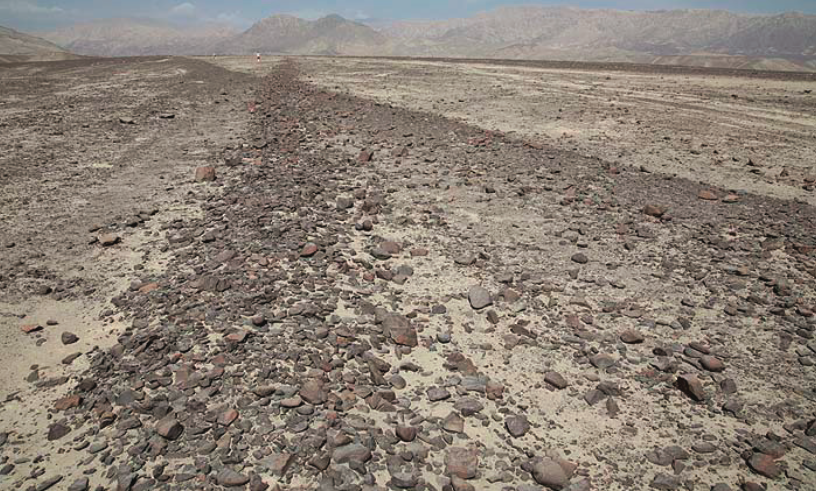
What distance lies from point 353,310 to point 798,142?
13593mm

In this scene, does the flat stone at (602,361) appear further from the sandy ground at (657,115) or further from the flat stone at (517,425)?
the sandy ground at (657,115)

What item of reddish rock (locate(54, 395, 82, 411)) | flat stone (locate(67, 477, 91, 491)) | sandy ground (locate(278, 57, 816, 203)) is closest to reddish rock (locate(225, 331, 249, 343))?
reddish rock (locate(54, 395, 82, 411))

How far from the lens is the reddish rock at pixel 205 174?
8.06 meters

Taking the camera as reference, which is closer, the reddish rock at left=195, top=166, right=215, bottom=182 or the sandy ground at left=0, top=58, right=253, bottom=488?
the sandy ground at left=0, top=58, right=253, bottom=488

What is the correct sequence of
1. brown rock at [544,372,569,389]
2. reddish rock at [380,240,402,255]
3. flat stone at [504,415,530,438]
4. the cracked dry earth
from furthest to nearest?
reddish rock at [380,240,402,255]
brown rock at [544,372,569,389]
flat stone at [504,415,530,438]
the cracked dry earth

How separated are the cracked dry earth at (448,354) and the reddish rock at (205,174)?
1078mm

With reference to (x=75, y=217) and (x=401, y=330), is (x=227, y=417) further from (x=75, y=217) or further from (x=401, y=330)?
(x=75, y=217)

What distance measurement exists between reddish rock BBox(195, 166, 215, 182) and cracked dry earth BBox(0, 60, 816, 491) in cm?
108

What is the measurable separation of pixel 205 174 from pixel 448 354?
625 cm

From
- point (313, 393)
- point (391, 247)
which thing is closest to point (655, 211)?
point (391, 247)

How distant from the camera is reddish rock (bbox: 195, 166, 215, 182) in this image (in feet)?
26.5

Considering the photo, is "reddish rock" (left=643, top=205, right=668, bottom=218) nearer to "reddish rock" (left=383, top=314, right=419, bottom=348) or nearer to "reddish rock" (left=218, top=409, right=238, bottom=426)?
"reddish rock" (left=383, top=314, right=419, bottom=348)

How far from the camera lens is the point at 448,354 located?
389cm

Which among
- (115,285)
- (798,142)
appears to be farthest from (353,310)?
(798,142)
